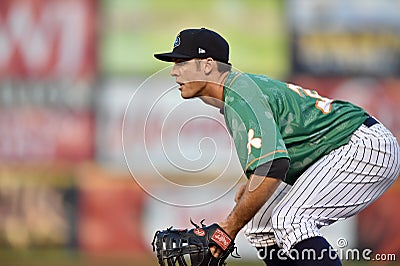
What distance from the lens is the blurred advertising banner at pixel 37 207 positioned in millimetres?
8672

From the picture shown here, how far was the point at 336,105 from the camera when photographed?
4.50 metres

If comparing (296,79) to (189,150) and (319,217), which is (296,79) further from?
(319,217)

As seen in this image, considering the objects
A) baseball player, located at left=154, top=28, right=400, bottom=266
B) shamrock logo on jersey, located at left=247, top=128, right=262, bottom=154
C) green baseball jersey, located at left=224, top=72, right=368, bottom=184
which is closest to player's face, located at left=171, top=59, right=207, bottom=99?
baseball player, located at left=154, top=28, right=400, bottom=266

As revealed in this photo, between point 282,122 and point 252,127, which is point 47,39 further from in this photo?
point 252,127

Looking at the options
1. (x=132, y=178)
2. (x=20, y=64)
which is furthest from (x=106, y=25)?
(x=132, y=178)

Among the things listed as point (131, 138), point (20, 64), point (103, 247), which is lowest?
point (103, 247)

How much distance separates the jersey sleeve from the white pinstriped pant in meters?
0.34

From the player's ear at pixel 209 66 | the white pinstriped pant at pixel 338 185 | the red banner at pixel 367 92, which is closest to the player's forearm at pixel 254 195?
the white pinstriped pant at pixel 338 185

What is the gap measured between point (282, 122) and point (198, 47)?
1.74ft

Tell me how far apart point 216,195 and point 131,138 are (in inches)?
37.9

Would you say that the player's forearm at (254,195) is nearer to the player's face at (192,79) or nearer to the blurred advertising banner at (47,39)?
the player's face at (192,79)

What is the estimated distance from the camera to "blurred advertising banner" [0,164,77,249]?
867cm

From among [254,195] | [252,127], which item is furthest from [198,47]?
[254,195]

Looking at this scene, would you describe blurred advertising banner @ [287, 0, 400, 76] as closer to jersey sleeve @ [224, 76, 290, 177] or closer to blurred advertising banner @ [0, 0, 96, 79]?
blurred advertising banner @ [0, 0, 96, 79]
